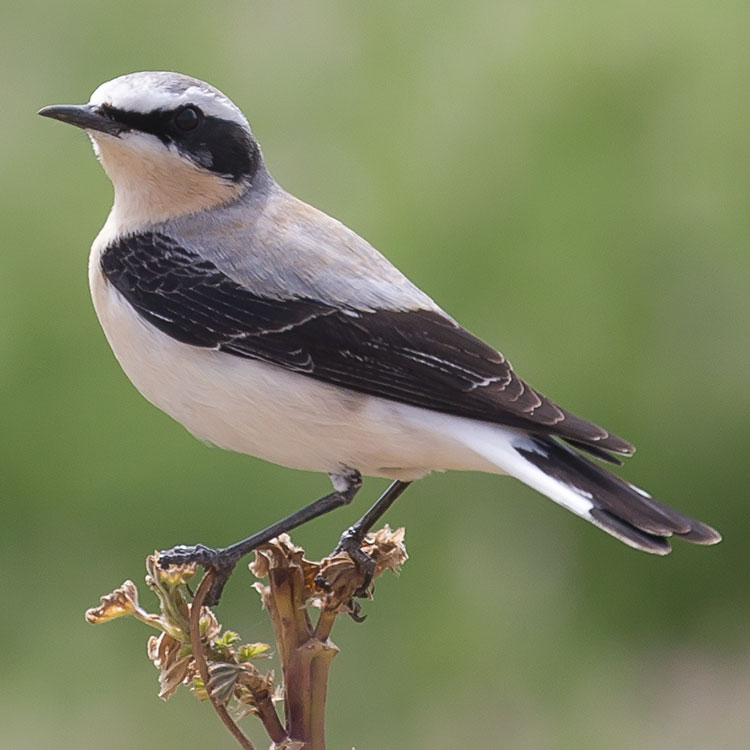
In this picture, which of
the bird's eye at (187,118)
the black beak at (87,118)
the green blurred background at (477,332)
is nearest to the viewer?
the black beak at (87,118)

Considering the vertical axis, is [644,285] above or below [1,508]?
above

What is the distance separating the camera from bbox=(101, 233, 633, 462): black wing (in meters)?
3.11

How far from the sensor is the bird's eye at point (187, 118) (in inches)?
132

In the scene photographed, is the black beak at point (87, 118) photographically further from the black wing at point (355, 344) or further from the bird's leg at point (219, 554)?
the bird's leg at point (219, 554)

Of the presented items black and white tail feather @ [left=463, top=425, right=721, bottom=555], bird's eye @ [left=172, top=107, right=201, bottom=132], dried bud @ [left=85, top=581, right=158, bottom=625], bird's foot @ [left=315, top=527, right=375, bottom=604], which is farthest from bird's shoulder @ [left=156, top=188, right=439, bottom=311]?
dried bud @ [left=85, top=581, right=158, bottom=625]

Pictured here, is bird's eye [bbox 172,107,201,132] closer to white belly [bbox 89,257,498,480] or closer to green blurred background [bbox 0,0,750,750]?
white belly [bbox 89,257,498,480]

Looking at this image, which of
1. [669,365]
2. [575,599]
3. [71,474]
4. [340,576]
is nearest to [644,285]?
[669,365]

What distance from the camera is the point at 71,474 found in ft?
17.8

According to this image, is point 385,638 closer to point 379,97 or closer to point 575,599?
point 575,599

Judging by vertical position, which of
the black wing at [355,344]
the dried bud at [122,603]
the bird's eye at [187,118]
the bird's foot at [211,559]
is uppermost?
the bird's eye at [187,118]

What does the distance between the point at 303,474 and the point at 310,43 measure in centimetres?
238

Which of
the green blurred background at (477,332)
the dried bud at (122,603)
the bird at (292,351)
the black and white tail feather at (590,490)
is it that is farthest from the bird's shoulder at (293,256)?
the green blurred background at (477,332)

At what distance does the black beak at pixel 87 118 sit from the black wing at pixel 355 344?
0.32 m

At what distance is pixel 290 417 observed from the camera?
3.08 metres
